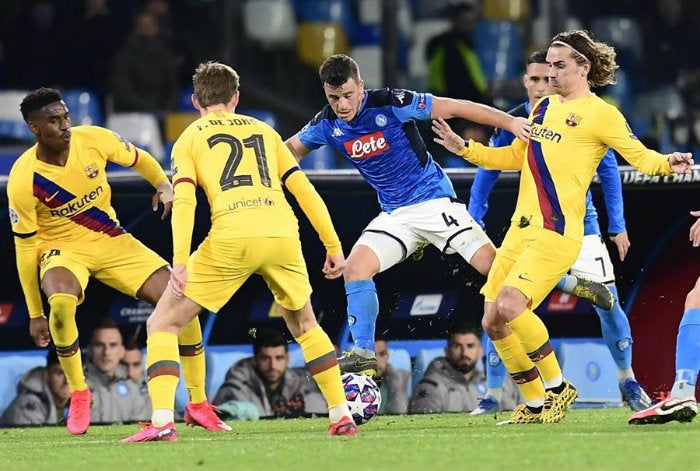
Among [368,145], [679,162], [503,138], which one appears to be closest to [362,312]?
[368,145]

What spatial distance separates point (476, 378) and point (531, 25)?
7299 millimetres

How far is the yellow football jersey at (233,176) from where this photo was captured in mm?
7133

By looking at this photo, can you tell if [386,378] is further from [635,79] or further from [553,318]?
[635,79]

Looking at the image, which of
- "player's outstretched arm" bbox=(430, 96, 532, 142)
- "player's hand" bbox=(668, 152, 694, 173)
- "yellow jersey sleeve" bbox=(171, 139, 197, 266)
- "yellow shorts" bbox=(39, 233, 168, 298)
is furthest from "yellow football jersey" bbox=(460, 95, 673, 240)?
"yellow shorts" bbox=(39, 233, 168, 298)

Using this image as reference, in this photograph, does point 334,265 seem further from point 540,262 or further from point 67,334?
point 67,334

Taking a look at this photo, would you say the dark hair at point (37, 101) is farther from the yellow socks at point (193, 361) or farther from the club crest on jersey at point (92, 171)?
the yellow socks at point (193, 361)

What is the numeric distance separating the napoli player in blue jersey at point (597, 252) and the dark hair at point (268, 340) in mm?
1454

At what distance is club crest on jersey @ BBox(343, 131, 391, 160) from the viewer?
8484 millimetres

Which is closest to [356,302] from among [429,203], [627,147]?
[429,203]

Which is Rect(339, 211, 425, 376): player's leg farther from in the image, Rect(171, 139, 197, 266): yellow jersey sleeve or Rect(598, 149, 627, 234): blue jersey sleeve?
Rect(171, 139, 197, 266): yellow jersey sleeve

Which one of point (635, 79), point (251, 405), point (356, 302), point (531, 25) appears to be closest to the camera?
point (356, 302)

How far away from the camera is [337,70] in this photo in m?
8.09

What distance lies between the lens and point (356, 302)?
8508 mm

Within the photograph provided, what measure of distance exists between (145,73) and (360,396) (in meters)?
6.01
